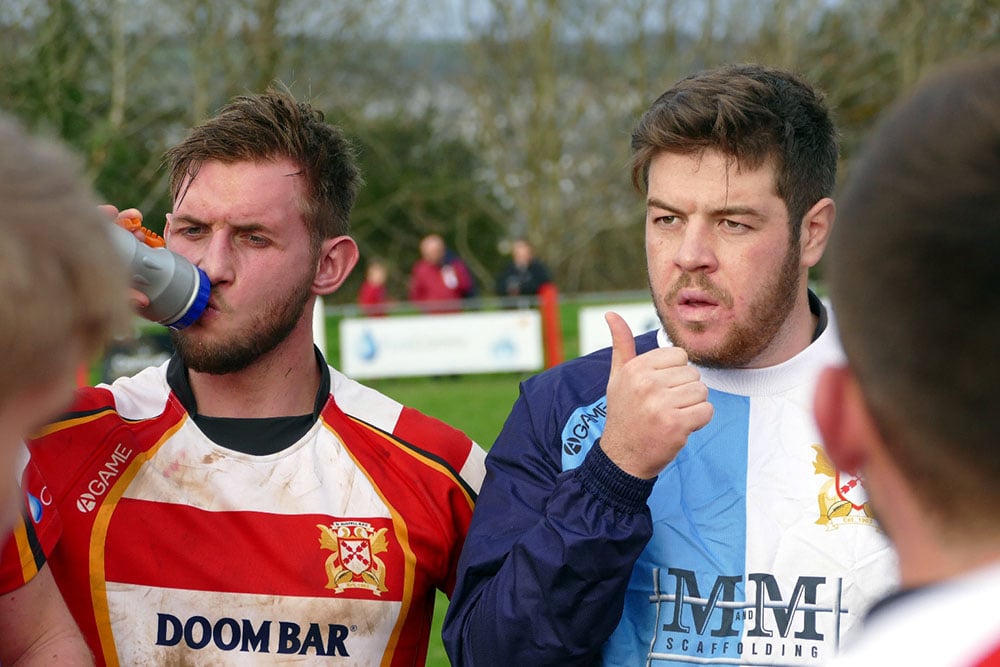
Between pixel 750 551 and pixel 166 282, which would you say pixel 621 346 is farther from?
pixel 166 282

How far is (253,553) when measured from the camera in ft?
9.18

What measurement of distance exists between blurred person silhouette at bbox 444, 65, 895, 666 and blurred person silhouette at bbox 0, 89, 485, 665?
1.10 ft

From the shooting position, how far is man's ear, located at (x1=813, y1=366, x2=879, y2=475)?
1.21 m

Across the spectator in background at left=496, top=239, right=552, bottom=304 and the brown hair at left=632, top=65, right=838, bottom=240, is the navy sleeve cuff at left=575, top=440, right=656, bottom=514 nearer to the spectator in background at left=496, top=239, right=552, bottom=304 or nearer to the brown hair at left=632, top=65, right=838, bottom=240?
the brown hair at left=632, top=65, right=838, bottom=240

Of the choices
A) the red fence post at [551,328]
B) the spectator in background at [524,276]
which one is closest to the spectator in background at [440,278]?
the spectator in background at [524,276]

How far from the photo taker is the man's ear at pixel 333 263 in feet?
10.2

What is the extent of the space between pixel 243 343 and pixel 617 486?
108cm

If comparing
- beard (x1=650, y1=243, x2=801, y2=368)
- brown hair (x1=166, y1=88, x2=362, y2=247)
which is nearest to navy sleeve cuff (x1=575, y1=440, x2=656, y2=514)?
beard (x1=650, y1=243, x2=801, y2=368)

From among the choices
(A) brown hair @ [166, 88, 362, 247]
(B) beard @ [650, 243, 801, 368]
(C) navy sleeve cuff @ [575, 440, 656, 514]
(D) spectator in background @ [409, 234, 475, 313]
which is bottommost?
(C) navy sleeve cuff @ [575, 440, 656, 514]

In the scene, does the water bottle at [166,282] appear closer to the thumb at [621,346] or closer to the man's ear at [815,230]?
the thumb at [621,346]

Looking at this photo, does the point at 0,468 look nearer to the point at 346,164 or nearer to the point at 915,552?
the point at 915,552

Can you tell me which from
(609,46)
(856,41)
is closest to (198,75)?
(609,46)

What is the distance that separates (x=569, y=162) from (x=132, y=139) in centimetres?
1003

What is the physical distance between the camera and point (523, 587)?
2.31 m
